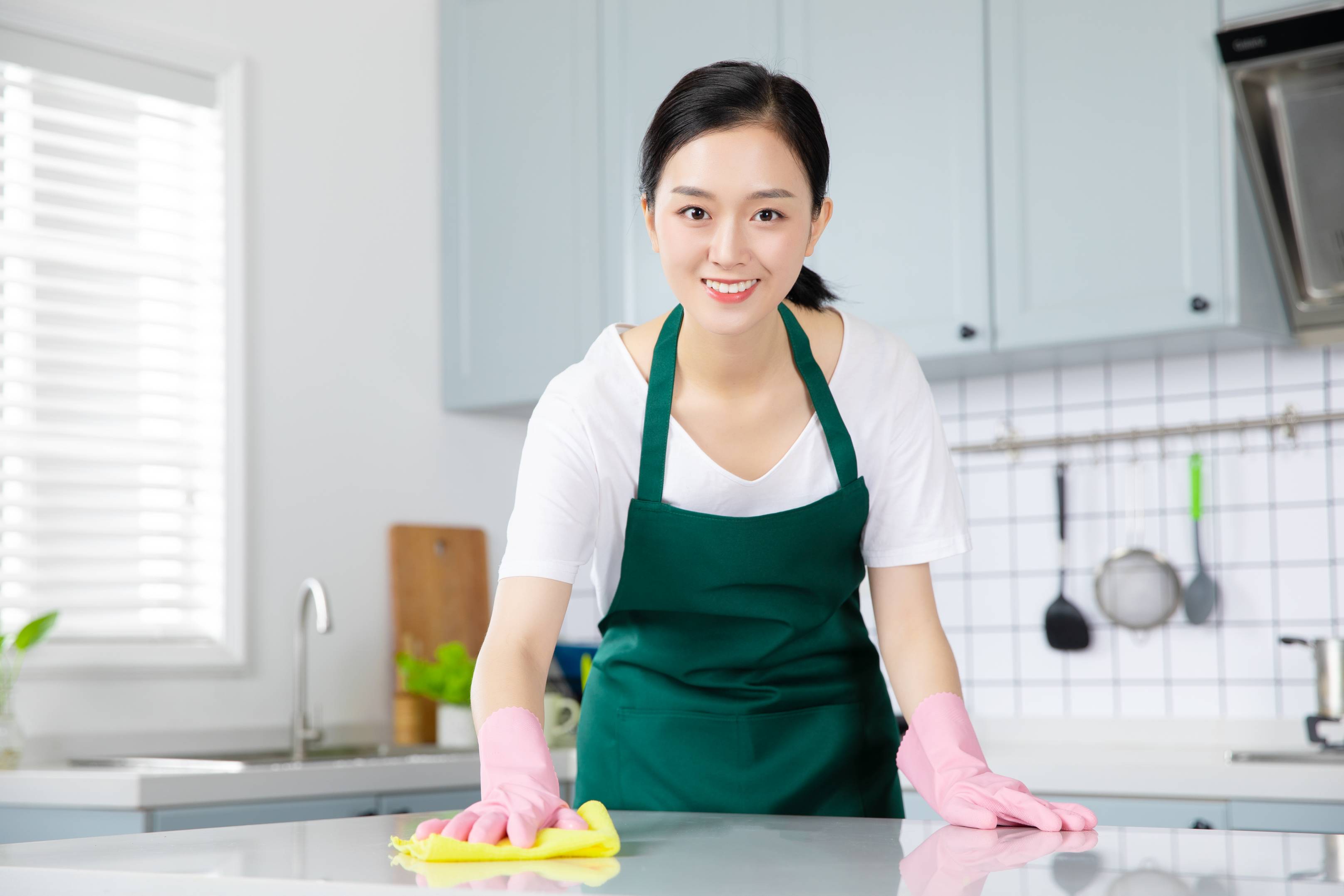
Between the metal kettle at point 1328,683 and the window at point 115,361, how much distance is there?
74.4 inches

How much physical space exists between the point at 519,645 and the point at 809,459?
367mm

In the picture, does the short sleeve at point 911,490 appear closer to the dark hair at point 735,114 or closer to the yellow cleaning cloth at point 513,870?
the dark hair at point 735,114

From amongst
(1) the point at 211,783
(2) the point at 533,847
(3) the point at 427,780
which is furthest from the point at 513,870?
(3) the point at 427,780

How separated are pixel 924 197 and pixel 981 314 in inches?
9.8

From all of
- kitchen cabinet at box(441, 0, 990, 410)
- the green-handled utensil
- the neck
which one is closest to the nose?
the neck

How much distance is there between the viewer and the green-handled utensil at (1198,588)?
2.49 metres

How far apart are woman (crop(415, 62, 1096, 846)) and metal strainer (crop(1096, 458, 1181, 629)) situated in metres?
1.21

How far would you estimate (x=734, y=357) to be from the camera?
1368mm

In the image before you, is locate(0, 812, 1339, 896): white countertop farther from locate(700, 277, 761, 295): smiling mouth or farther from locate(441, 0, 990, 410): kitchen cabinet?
locate(441, 0, 990, 410): kitchen cabinet

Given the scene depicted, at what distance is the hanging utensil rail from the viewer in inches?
96.0

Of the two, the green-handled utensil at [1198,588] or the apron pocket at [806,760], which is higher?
the green-handled utensil at [1198,588]

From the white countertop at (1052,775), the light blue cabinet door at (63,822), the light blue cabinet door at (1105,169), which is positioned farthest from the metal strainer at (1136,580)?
the light blue cabinet door at (63,822)

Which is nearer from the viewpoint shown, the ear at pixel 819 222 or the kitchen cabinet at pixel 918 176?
the ear at pixel 819 222

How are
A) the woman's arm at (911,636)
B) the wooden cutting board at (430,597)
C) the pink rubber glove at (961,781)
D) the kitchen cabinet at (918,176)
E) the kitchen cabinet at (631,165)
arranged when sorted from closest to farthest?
the pink rubber glove at (961,781), the woman's arm at (911,636), the kitchen cabinet at (918,176), the kitchen cabinet at (631,165), the wooden cutting board at (430,597)
